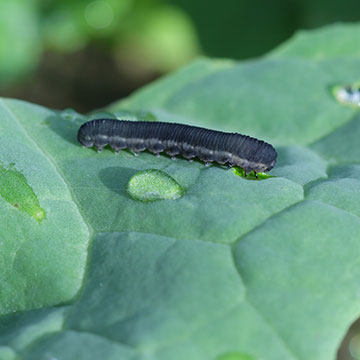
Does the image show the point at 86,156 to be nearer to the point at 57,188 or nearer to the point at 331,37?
the point at 57,188

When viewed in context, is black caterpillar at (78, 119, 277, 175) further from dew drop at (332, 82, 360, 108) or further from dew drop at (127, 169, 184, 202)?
dew drop at (332, 82, 360, 108)

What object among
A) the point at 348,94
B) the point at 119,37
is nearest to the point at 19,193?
the point at 348,94

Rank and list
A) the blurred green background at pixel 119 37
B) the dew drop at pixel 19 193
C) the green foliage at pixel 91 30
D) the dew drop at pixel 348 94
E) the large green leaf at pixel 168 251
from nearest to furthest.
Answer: the large green leaf at pixel 168 251 < the dew drop at pixel 19 193 < the dew drop at pixel 348 94 < the blurred green background at pixel 119 37 < the green foliage at pixel 91 30

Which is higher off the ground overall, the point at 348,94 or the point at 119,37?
the point at 348,94

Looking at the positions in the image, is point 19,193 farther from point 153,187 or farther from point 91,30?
point 91,30

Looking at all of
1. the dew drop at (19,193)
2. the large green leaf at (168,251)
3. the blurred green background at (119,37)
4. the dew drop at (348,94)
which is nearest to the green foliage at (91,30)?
the blurred green background at (119,37)

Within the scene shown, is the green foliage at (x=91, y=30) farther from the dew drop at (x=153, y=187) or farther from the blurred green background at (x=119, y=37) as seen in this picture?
the dew drop at (x=153, y=187)

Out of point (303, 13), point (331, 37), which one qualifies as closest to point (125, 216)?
point (331, 37)
